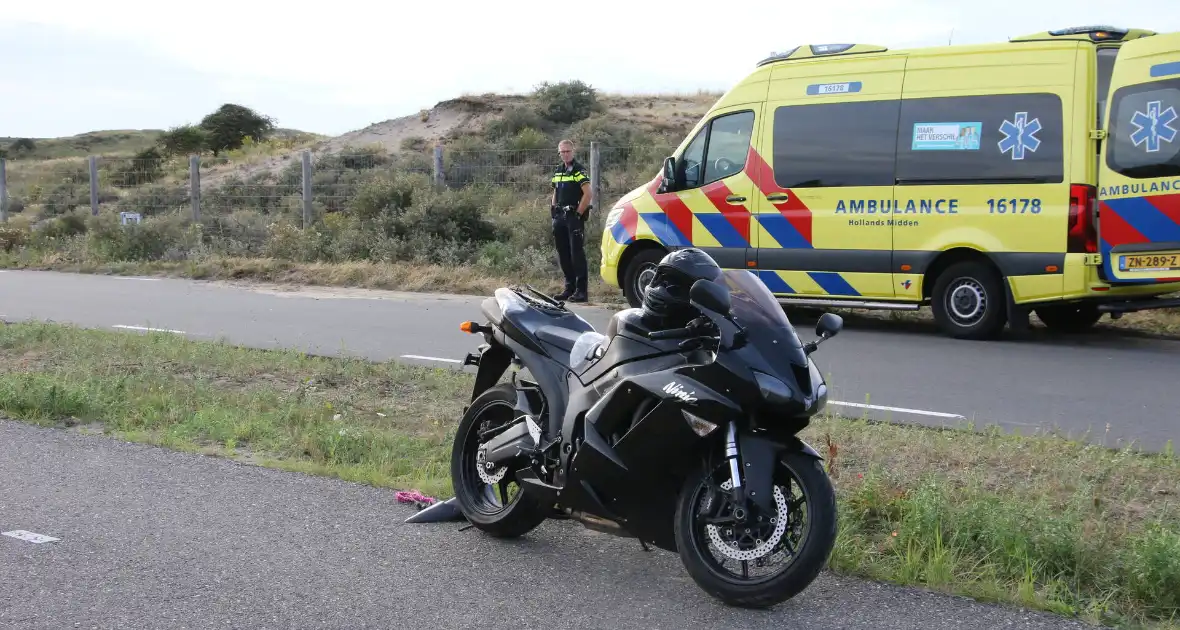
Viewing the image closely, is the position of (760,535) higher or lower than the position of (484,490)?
higher

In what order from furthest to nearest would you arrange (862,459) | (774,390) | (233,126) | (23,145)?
(23,145) → (233,126) → (862,459) → (774,390)

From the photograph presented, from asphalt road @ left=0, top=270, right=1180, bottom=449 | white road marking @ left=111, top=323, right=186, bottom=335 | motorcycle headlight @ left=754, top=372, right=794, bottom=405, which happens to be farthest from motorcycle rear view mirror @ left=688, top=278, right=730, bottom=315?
white road marking @ left=111, top=323, right=186, bottom=335

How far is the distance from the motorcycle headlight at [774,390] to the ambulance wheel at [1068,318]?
8777 mm

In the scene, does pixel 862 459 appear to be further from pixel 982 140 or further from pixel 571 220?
pixel 571 220

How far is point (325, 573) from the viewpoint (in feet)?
15.0

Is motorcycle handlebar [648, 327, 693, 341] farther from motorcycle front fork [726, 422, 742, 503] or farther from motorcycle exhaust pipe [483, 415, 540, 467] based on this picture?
motorcycle exhaust pipe [483, 415, 540, 467]

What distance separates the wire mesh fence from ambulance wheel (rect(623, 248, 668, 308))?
19.3ft

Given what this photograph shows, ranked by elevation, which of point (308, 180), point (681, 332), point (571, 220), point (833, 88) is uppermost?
point (833, 88)

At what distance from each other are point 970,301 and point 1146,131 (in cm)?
215

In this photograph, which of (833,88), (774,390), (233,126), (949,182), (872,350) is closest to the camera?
(774,390)

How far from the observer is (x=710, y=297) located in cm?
396

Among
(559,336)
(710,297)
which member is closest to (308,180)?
(559,336)

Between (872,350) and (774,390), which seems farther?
(872,350)

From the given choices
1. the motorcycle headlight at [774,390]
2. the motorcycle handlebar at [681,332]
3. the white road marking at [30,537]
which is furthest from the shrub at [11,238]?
the motorcycle headlight at [774,390]
